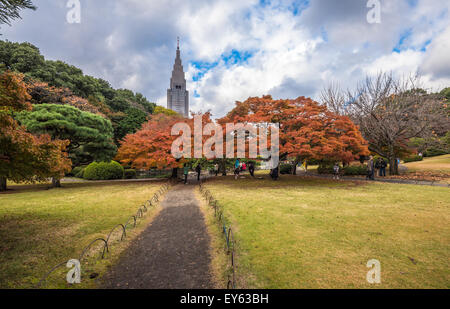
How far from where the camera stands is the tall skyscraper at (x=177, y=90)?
376ft

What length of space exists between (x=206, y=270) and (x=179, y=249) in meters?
1.18

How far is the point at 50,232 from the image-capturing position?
564cm

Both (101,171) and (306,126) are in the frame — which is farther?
(101,171)

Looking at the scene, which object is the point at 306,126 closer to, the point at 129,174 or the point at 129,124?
the point at 129,174

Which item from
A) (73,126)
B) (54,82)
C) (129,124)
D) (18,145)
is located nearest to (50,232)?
(18,145)

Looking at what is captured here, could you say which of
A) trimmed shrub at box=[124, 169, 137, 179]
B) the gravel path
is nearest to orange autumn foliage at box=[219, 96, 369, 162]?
the gravel path

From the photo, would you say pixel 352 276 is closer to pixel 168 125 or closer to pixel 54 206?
pixel 54 206

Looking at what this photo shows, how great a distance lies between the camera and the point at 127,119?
29906mm

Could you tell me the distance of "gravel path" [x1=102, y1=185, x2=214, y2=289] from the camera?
345cm

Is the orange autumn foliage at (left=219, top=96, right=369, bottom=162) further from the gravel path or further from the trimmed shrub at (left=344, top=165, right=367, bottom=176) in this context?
the gravel path

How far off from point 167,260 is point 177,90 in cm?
12259

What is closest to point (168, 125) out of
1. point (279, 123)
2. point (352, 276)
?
point (279, 123)

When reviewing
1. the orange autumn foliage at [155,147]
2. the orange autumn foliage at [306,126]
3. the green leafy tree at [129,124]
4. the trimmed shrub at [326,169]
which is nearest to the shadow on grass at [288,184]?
the orange autumn foliage at [306,126]

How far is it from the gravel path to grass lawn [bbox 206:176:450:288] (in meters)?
0.87
